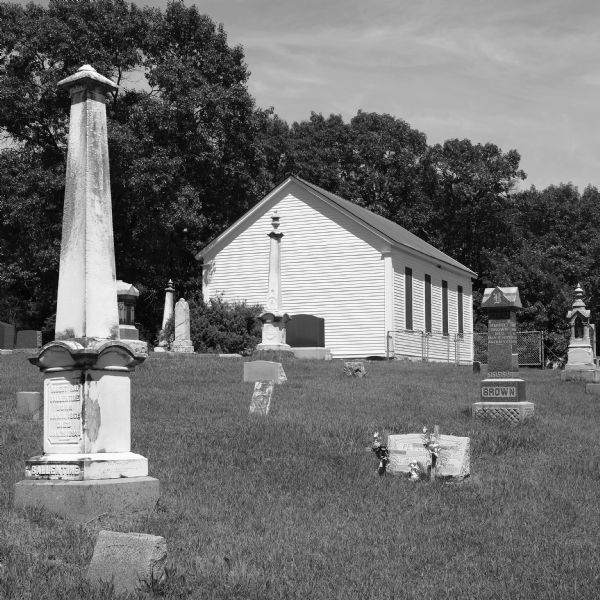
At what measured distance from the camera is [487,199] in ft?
199

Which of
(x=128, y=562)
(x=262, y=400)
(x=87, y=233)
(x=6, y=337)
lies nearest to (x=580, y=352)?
(x=262, y=400)

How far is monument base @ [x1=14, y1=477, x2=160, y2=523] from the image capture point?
8.20m

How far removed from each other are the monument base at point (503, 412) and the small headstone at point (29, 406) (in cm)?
758

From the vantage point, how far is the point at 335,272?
37.7m

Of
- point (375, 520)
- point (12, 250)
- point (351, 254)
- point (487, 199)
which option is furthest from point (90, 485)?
point (487, 199)

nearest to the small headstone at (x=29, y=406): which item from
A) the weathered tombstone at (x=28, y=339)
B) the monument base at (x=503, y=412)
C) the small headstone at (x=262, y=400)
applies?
the small headstone at (x=262, y=400)

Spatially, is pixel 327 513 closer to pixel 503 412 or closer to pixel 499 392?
pixel 503 412

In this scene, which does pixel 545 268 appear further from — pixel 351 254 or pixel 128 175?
pixel 128 175

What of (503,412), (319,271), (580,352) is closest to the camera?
(503,412)

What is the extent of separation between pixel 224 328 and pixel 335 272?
19.8 ft

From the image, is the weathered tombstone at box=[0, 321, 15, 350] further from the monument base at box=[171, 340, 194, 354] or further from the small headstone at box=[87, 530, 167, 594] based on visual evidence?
the small headstone at box=[87, 530, 167, 594]

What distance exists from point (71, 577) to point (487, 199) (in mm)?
56562

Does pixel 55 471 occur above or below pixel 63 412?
below

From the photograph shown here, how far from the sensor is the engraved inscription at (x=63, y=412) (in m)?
8.63
